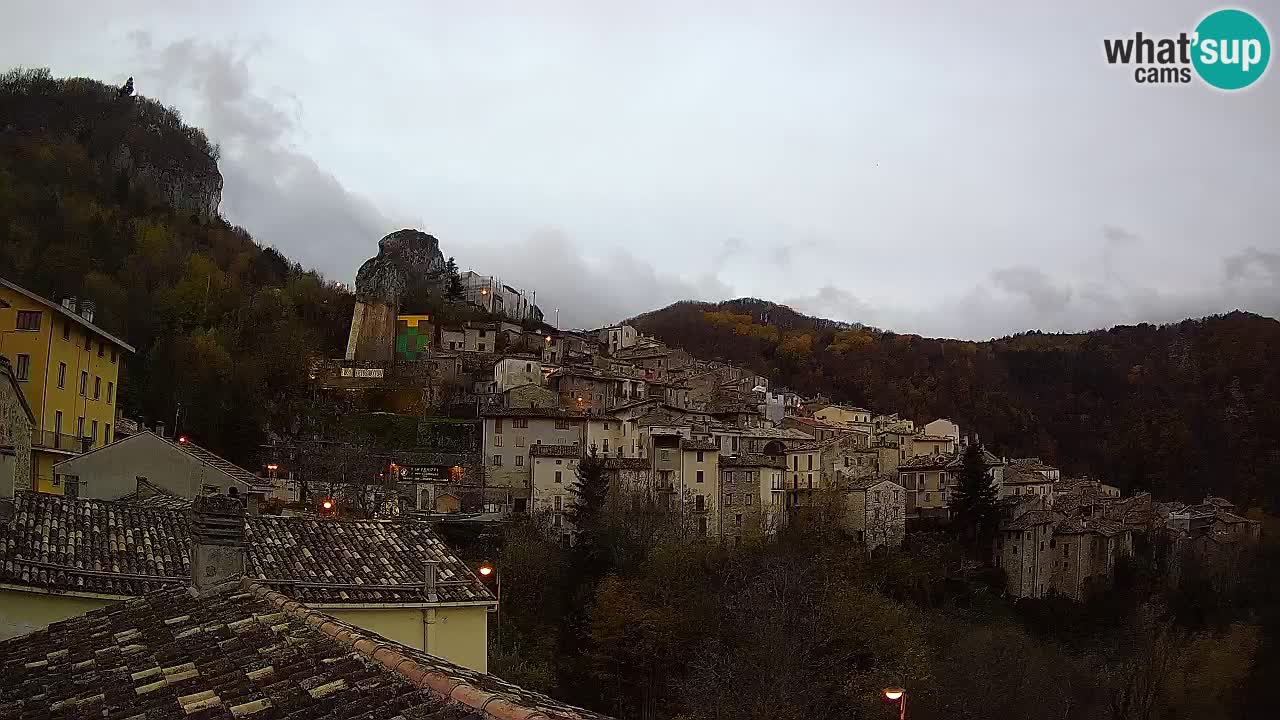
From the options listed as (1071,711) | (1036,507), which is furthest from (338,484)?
(1036,507)

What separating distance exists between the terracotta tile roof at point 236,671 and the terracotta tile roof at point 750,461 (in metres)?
49.0

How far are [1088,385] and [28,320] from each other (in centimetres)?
9367

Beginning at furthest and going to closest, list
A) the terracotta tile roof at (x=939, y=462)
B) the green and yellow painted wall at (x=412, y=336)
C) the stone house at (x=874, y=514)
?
the green and yellow painted wall at (x=412, y=336) < the terracotta tile roof at (x=939, y=462) < the stone house at (x=874, y=514)

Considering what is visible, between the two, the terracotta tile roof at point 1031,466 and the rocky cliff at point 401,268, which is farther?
the rocky cliff at point 401,268

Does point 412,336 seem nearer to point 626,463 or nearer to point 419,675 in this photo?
point 626,463

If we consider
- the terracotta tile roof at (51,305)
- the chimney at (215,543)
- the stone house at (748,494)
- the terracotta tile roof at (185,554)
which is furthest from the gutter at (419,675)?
the stone house at (748,494)

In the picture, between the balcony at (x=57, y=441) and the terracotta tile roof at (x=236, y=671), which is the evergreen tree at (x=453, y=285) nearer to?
the balcony at (x=57, y=441)

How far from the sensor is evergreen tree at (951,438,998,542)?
196 feet

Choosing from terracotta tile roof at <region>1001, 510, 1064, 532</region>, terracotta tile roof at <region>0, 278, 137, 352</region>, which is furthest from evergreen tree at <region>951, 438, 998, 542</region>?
terracotta tile roof at <region>0, 278, 137, 352</region>

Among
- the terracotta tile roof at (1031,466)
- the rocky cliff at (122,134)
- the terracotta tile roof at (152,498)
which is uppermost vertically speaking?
the rocky cliff at (122,134)

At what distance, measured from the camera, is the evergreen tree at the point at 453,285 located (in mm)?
100662

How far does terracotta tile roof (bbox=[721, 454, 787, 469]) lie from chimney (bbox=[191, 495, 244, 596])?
48511 mm

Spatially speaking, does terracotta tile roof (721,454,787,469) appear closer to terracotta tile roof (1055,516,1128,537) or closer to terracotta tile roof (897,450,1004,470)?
terracotta tile roof (897,450,1004,470)

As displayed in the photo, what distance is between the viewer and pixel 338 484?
147 ft
